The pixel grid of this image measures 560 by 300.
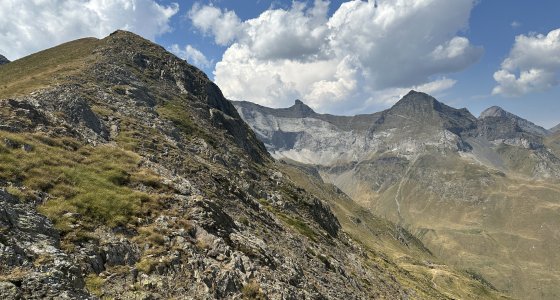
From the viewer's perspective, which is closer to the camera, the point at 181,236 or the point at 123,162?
the point at 181,236

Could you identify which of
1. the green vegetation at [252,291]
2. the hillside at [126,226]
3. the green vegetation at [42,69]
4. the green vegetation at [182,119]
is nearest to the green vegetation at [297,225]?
the hillside at [126,226]

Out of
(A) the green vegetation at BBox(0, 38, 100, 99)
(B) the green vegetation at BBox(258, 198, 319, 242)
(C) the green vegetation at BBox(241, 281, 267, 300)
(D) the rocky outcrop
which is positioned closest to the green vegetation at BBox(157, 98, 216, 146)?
(A) the green vegetation at BBox(0, 38, 100, 99)

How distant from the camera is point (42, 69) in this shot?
295 ft

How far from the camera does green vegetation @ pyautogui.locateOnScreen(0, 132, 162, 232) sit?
24719 millimetres

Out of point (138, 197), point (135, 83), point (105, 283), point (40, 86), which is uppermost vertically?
point (135, 83)

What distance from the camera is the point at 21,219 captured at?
831 inches

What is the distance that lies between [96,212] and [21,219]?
5012mm

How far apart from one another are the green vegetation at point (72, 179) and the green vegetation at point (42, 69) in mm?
29430

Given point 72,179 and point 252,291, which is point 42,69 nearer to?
point 72,179

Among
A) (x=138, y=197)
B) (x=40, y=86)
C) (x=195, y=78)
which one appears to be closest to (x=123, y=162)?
(x=138, y=197)

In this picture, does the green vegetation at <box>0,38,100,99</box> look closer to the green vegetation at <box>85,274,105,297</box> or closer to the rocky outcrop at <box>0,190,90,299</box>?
the rocky outcrop at <box>0,190,90,299</box>

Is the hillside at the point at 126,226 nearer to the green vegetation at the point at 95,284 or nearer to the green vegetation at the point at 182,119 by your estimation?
the green vegetation at the point at 95,284

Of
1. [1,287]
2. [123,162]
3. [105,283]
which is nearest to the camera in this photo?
[1,287]

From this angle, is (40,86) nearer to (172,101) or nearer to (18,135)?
(18,135)
